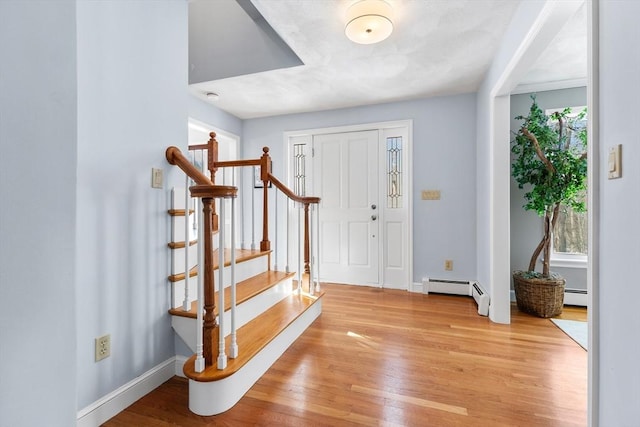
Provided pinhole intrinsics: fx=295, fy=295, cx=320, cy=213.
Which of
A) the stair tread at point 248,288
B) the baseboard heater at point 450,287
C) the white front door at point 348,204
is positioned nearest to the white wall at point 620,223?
the stair tread at point 248,288

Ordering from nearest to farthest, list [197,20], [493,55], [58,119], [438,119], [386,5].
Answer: [58,119], [386,5], [493,55], [197,20], [438,119]

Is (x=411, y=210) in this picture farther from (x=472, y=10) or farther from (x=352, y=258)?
(x=472, y=10)

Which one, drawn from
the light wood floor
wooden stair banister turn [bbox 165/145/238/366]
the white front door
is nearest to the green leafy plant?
the light wood floor

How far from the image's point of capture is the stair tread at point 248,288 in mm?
1814

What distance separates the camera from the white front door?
393cm

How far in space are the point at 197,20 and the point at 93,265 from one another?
113 inches

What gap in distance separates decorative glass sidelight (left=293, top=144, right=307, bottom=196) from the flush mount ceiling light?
2.18m

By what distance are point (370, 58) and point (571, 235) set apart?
2.94 m

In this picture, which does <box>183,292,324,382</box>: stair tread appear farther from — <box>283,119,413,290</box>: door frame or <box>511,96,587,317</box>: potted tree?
<box>511,96,587,317</box>: potted tree

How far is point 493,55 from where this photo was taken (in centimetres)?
267

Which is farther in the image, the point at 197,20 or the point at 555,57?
the point at 197,20

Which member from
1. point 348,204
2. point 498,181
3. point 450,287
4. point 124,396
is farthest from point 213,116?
point 450,287

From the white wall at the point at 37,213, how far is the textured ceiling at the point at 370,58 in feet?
5.82

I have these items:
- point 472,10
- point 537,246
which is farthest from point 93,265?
point 537,246
